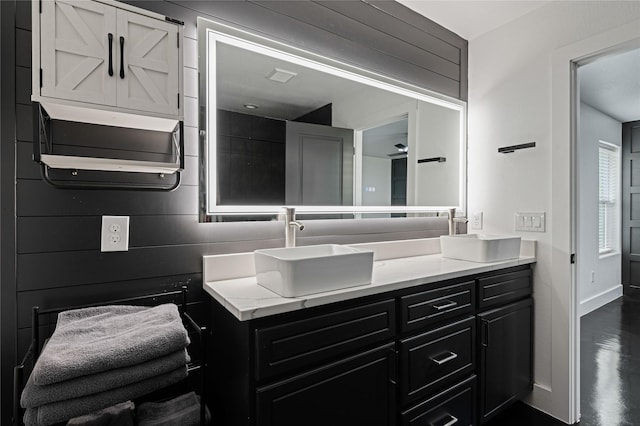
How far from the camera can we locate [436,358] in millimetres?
1454

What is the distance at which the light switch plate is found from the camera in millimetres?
1989

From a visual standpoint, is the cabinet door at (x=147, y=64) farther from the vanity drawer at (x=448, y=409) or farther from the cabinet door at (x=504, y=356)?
the cabinet door at (x=504, y=356)

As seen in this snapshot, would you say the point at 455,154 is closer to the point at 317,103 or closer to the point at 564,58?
the point at 564,58

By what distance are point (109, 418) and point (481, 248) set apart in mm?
1744

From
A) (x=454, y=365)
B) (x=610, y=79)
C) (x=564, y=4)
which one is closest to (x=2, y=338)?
(x=454, y=365)

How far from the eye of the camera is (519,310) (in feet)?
6.24

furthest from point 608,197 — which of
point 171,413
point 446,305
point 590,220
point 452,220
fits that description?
point 171,413

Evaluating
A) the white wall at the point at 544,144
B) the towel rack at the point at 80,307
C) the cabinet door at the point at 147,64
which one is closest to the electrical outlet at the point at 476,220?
the white wall at the point at 544,144

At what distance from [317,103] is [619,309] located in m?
4.56

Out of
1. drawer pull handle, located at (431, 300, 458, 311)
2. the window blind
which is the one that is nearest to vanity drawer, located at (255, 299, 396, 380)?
drawer pull handle, located at (431, 300, 458, 311)

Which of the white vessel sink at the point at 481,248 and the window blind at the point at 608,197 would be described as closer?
the white vessel sink at the point at 481,248

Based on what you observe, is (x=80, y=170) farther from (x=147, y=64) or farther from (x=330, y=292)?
(x=330, y=292)

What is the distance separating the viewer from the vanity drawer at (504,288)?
1.68 metres

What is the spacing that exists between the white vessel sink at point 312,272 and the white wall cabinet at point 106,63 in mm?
645
